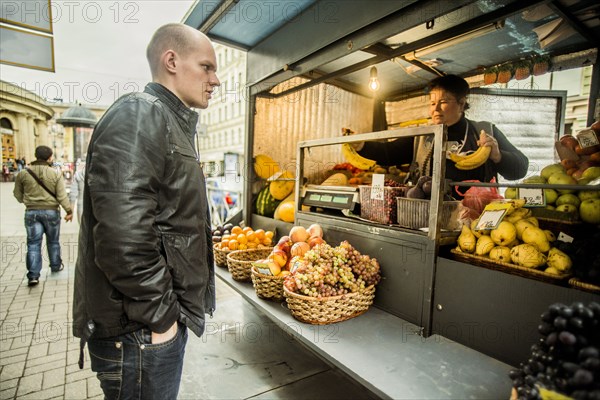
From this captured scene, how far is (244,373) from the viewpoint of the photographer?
2488 mm

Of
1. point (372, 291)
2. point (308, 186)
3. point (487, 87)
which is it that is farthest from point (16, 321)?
point (487, 87)

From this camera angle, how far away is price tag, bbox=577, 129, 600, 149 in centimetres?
152

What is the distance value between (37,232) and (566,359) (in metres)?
6.05

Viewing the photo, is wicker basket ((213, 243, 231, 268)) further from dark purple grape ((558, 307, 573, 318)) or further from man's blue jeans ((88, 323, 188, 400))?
dark purple grape ((558, 307, 573, 318))

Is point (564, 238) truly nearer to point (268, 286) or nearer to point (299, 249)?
point (299, 249)

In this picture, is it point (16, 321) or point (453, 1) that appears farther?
point (16, 321)

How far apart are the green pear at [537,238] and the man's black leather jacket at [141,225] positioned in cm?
152

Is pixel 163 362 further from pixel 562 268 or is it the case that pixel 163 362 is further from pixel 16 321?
pixel 16 321

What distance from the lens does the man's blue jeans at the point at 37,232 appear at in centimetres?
457

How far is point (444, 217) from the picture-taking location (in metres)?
1.77

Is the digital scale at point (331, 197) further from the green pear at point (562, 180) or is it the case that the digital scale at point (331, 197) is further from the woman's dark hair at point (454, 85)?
the woman's dark hair at point (454, 85)

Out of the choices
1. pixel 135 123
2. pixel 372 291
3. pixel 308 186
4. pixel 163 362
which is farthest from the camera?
pixel 308 186

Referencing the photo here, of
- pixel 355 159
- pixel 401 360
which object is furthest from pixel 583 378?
pixel 355 159

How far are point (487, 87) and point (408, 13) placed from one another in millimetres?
2201
